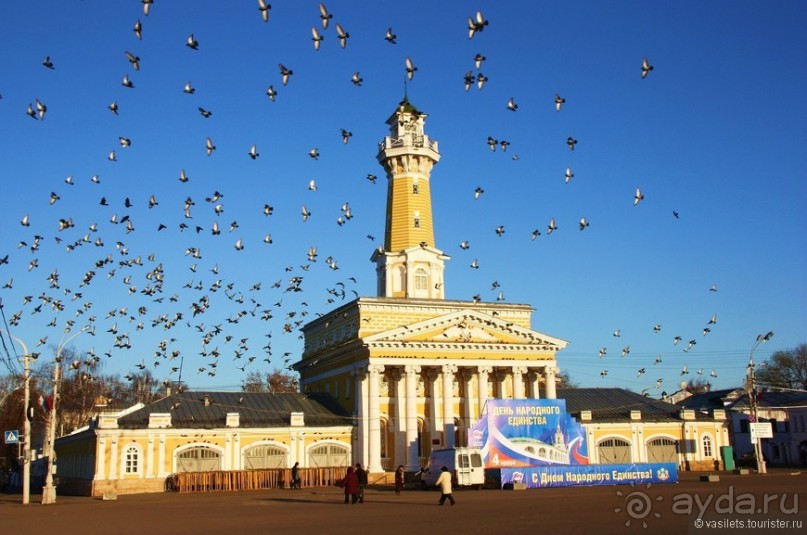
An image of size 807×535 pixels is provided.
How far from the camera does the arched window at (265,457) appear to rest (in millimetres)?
56906

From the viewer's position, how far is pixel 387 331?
58.8 meters

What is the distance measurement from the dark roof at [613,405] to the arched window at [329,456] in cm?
1857

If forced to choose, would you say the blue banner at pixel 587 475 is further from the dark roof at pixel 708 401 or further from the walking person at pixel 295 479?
the dark roof at pixel 708 401

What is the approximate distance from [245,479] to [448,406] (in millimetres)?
15405

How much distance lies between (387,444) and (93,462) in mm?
19555

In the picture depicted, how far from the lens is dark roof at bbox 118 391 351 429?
185ft

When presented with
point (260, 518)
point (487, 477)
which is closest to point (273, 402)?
point (487, 477)

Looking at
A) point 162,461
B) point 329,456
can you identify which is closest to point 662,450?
point 329,456

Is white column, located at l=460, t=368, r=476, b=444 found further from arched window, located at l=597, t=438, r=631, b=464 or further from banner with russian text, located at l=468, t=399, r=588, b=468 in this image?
banner with russian text, located at l=468, t=399, r=588, b=468

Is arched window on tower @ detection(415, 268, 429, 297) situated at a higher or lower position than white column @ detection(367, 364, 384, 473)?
higher

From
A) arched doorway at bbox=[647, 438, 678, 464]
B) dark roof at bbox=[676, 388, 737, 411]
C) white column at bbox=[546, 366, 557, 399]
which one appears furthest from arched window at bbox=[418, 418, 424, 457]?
dark roof at bbox=[676, 388, 737, 411]

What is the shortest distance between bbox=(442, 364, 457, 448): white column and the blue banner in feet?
44.9

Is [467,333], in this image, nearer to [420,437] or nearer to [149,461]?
[420,437]

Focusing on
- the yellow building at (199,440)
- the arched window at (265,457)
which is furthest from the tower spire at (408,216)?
the arched window at (265,457)
